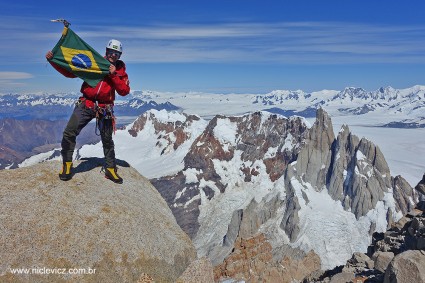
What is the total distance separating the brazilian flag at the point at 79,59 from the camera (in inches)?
744

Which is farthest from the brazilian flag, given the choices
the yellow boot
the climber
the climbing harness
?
the yellow boot

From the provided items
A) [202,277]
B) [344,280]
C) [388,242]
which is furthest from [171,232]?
[388,242]

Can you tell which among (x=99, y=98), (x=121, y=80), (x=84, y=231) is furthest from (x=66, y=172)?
(x=121, y=80)

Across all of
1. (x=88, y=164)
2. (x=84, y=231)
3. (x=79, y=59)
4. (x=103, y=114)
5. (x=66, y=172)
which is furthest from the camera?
(x=88, y=164)

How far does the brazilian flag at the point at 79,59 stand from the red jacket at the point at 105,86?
13.0 inches

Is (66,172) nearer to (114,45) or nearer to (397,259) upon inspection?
(114,45)

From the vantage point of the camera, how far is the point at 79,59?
19219 mm

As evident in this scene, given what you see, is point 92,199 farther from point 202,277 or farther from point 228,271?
point 228,271

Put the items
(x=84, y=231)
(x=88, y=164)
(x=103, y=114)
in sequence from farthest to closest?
(x=88, y=164) → (x=103, y=114) → (x=84, y=231)

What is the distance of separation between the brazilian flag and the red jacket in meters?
0.33

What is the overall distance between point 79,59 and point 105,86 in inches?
67.1

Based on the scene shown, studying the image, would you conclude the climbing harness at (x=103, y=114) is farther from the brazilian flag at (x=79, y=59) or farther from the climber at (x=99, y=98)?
the brazilian flag at (x=79, y=59)

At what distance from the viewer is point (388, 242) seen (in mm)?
44531

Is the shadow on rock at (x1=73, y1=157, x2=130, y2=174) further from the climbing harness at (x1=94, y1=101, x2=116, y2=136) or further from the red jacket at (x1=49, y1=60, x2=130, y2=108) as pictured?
the red jacket at (x1=49, y1=60, x2=130, y2=108)
